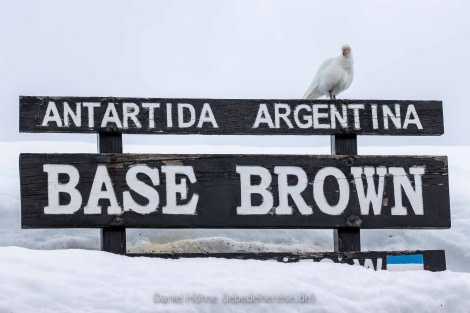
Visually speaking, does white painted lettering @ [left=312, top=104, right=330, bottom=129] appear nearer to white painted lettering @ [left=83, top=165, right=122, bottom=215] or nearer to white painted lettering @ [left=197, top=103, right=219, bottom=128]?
white painted lettering @ [left=197, top=103, right=219, bottom=128]

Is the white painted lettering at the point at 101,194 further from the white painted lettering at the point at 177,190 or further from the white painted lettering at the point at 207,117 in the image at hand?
the white painted lettering at the point at 207,117

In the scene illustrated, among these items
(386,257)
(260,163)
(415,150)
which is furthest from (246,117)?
(415,150)

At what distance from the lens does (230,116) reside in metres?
6.11

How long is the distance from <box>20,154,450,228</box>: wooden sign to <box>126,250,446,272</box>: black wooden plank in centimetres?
21

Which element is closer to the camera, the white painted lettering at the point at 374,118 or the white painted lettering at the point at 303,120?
the white painted lettering at the point at 303,120

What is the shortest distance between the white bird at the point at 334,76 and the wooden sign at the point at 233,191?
3.85ft

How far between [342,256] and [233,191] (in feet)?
2.65

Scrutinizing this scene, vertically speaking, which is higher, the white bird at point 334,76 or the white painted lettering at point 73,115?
the white bird at point 334,76

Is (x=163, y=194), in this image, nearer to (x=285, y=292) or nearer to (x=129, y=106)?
(x=129, y=106)

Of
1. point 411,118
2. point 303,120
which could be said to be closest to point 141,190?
point 303,120

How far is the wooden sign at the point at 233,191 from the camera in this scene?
5.82 m

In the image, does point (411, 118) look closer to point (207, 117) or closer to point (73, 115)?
point (207, 117)

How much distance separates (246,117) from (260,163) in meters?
0.32

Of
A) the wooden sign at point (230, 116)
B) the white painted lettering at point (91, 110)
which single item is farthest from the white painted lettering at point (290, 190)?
the white painted lettering at point (91, 110)
